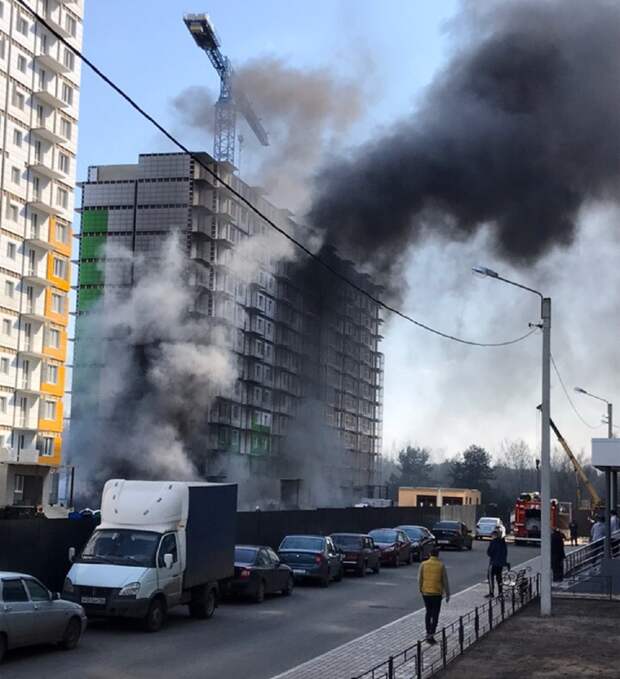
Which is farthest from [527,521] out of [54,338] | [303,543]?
[54,338]

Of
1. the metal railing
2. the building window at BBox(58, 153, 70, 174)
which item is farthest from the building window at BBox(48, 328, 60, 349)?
the metal railing

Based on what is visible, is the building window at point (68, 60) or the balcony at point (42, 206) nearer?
the balcony at point (42, 206)

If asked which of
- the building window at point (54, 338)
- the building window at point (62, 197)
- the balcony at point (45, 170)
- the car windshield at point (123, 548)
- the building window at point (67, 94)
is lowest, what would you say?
the car windshield at point (123, 548)

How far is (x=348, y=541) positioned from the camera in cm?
3634

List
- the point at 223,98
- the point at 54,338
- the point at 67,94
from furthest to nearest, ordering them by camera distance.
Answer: the point at 223,98, the point at 67,94, the point at 54,338

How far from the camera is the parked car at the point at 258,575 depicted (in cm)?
2556

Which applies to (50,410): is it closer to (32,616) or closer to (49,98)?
(49,98)

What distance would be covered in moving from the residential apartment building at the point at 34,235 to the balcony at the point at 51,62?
0.26ft

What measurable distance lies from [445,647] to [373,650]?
3.03m

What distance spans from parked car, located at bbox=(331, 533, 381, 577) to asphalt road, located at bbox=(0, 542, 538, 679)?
17.5 ft

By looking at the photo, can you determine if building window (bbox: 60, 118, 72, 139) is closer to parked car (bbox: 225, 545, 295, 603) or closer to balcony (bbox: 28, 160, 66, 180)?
balcony (bbox: 28, 160, 66, 180)

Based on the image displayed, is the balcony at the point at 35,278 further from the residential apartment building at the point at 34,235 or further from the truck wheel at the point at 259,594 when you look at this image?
the truck wheel at the point at 259,594

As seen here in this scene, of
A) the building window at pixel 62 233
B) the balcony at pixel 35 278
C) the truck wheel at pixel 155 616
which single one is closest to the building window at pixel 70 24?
the building window at pixel 62 233

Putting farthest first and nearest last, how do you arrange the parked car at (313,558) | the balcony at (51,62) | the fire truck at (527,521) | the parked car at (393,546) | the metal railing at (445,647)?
the balcony at (51,62) → the fire truck at (527,521) → the parked car at (393,546) → the parked car at (313,558) → the metal railing at (445,647)
